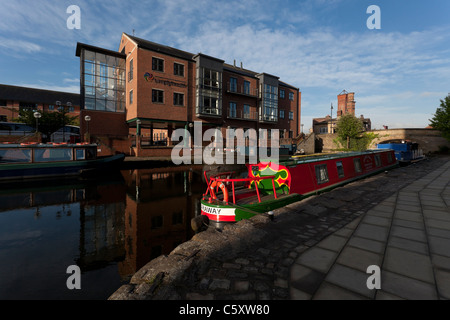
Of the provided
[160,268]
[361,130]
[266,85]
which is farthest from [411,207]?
[361,130]

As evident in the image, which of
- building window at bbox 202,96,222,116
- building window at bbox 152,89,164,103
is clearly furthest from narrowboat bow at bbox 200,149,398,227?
building window at bbox 202,96,222,116

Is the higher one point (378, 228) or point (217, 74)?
→ point (217, 74)

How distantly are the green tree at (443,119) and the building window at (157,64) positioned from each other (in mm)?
40842

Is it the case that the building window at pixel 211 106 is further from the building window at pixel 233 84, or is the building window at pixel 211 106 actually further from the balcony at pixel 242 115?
the building window at pixel 233 84

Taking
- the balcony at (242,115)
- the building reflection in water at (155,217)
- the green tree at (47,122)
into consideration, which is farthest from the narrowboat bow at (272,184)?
the green tree at (47,122)

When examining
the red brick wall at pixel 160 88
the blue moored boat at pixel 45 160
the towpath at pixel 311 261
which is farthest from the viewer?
the red brick wall at pixel 160 88

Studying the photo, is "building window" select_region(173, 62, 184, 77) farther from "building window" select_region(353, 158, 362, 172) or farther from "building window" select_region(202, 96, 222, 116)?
"building window" select_region(353, 158, 362, 172)

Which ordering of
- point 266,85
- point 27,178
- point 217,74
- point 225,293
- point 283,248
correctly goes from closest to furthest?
point 225,293
point 283,248
point 27,178
point 217,74
point 266,85

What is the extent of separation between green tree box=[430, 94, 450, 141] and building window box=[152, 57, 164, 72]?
40842 mm

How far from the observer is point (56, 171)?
15.6m

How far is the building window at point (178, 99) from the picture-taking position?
27.2 meters
